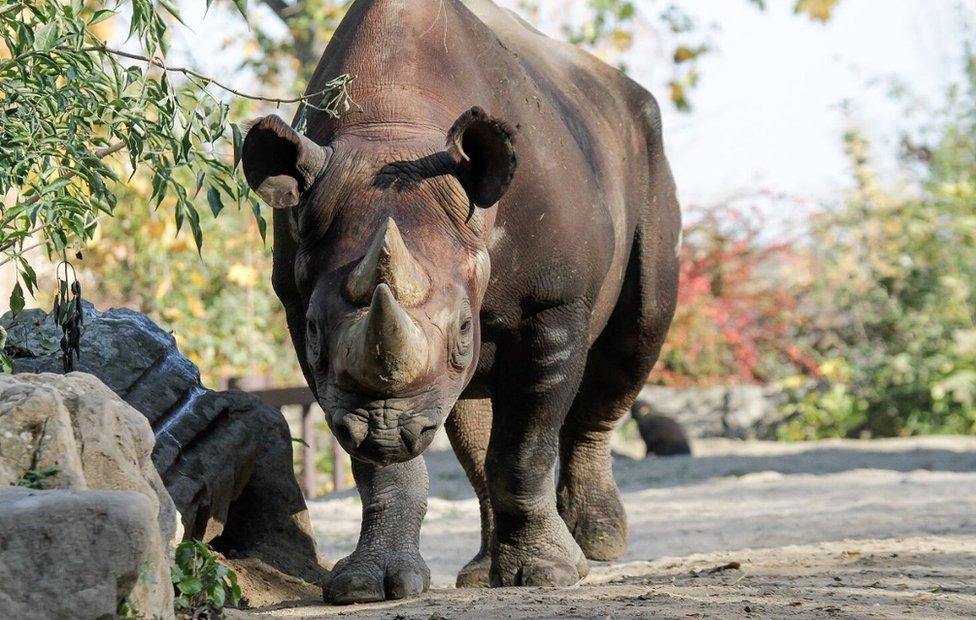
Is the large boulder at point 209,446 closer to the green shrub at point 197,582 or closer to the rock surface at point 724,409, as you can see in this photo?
the green shrub at point 197,582

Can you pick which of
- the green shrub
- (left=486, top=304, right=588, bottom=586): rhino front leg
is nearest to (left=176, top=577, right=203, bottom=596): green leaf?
the green shrub

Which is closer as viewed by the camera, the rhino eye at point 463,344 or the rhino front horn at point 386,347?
the rhino front horn at point 386,347

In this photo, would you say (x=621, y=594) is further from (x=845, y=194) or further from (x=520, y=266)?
(x=845, y=194)

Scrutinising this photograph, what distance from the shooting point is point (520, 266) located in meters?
4.59

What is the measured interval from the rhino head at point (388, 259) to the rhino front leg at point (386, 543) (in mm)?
713

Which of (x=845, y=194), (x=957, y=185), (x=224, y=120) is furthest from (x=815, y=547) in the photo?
(x=845, y=194)

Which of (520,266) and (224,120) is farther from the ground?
(224,120)

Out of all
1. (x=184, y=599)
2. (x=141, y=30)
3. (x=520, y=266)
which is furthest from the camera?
(x=520, y=266)

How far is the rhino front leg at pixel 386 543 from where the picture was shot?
14.4ft

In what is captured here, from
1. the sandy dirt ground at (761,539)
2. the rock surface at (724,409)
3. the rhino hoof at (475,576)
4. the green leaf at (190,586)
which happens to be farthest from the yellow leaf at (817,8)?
the rock surface at (724,409)

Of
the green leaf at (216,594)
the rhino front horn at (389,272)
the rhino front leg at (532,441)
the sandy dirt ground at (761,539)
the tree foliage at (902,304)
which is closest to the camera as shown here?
the green leaf at (216,594)

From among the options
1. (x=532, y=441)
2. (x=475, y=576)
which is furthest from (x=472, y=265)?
(x=475, y=576)

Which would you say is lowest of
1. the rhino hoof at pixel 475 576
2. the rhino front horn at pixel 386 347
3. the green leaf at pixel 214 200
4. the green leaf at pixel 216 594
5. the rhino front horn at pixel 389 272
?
the rhino hoof at pixel 475 576

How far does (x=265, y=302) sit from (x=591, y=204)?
7.49m
